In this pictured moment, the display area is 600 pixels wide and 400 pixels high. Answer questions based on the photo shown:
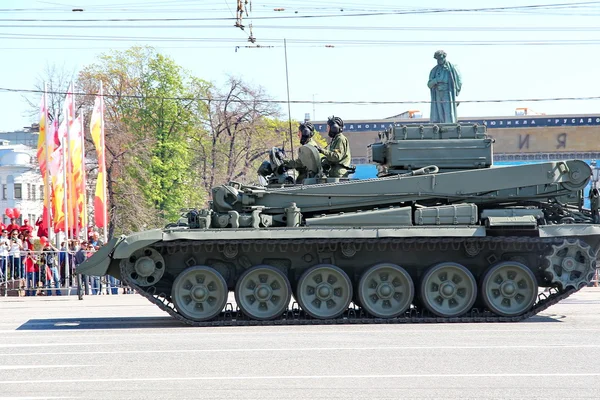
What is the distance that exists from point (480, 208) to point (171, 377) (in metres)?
7.96

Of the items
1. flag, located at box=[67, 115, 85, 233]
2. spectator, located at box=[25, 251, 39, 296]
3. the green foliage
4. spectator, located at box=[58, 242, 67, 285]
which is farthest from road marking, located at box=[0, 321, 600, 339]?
the green foliage

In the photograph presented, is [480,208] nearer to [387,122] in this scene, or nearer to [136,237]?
[136,237]

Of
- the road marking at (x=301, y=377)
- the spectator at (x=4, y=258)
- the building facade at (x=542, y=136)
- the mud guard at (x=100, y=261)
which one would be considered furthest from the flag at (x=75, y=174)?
the building facade at (x=542, y=136)

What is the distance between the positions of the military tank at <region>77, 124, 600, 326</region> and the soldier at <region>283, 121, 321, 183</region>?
1.52 ft

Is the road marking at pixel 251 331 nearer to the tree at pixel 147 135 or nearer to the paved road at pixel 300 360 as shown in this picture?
the paved road at pixel 300 360

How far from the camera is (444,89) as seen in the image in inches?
898

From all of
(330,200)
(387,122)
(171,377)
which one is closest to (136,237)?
(330,200)

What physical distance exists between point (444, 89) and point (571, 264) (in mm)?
7314

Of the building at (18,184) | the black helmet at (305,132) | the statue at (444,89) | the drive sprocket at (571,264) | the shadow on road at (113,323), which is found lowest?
the shadow on road at (113,323)

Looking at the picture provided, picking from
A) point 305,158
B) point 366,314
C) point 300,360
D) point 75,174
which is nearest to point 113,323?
point 366,314

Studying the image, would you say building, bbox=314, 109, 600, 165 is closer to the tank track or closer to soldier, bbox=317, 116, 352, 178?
soldier, bbox=317, 116, 352, 178

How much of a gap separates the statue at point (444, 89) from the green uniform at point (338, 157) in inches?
215

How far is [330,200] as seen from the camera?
16.7 meters

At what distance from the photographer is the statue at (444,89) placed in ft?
74.3
